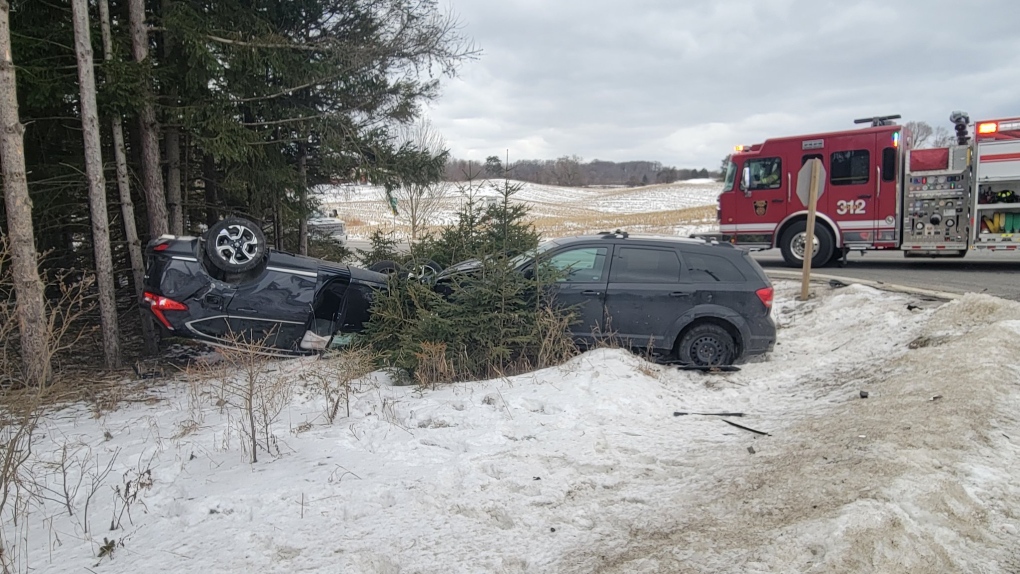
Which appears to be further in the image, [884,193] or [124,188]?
[884,193]

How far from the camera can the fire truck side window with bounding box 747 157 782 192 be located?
46.3 feet

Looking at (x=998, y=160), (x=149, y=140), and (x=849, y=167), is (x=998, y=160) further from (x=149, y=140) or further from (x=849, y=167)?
(x=149, y=140)

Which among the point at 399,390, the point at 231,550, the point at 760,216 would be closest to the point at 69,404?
the point at 399,390

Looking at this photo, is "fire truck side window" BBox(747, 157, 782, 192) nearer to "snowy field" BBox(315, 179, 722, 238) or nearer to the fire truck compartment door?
the fire truck compartment door

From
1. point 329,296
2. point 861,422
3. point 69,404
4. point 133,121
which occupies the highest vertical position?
point 133,121

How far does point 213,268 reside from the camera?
720 centimetres

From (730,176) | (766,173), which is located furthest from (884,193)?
(730,176)

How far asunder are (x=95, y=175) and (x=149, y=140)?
128cm

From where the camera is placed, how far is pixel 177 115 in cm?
891

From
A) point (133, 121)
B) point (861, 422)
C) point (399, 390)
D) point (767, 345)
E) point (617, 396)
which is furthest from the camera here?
point (133, 121)

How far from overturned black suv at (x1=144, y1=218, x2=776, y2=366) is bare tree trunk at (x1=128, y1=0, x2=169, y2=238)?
8.40ft

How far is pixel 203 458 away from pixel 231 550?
5.26 ft

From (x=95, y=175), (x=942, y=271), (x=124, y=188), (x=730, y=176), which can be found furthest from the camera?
(x=730, y=176)

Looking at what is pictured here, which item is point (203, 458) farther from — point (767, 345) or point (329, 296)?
point (767, 345)
